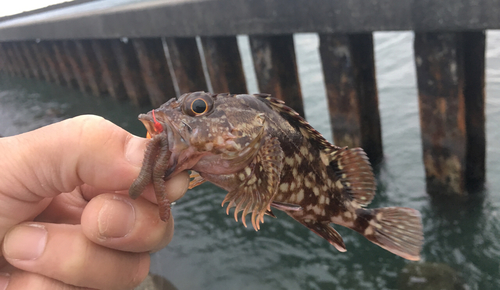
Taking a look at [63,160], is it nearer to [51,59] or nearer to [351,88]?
[351,88]

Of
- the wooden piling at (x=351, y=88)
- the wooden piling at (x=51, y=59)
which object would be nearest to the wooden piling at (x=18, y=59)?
the wooden piling at (x=51, y=59)

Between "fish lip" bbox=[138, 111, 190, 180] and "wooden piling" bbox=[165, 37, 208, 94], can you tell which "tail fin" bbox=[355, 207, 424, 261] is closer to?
"fish lip" bbox=[138, 111, 190, 180]

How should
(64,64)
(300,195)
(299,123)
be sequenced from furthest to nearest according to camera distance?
1. (64,64)
2. (300,195)
3. (299,123)

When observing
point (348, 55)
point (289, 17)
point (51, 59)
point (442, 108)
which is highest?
point (289, 17)

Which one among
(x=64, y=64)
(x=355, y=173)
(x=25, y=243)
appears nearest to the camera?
(x=25, y=243)

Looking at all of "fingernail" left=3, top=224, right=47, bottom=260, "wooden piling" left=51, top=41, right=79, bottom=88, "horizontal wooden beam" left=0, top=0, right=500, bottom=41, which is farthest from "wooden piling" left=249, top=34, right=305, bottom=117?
"wooden piling" left=51, top=41, right=79, bottom=88

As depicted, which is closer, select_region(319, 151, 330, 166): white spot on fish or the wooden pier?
select_region(319, 151, 330, 166): white spot on fish

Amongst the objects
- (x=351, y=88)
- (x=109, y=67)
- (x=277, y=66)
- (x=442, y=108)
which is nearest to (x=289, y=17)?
(x=277, y=66)
